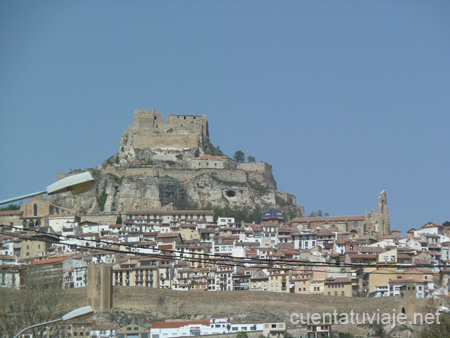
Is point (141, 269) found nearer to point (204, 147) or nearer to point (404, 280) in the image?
point (404, 280)

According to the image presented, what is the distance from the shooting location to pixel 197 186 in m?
75.3

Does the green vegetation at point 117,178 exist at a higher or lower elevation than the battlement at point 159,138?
lower

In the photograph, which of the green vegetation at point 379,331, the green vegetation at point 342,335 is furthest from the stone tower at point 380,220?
the green vegetation at point 342,335

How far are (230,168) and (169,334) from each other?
104 ft

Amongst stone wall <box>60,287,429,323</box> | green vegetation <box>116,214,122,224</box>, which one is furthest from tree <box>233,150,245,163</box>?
stone wall <box>60,287,429,323</box>

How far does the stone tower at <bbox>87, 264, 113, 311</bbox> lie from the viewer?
53.1 m

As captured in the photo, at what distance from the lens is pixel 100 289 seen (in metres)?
53.6

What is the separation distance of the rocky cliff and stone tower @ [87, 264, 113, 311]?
65.2 feet

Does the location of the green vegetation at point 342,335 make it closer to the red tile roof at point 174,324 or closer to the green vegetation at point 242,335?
the green vegetation at point 242,335

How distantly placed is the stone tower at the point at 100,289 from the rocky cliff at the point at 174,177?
19.9m

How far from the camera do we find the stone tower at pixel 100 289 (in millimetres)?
53125

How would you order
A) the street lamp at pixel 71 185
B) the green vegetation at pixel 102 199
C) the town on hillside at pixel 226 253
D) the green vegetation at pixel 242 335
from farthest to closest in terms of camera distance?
the green vegetation at pixel 102 199 → the town on hillside at pixel 226 253 → the green vegetation at pixel 242 335 → the street lamp at pixel 71 185

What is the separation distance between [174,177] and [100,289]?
23080 mm

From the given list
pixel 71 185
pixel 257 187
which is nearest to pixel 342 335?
pixel 257 187
